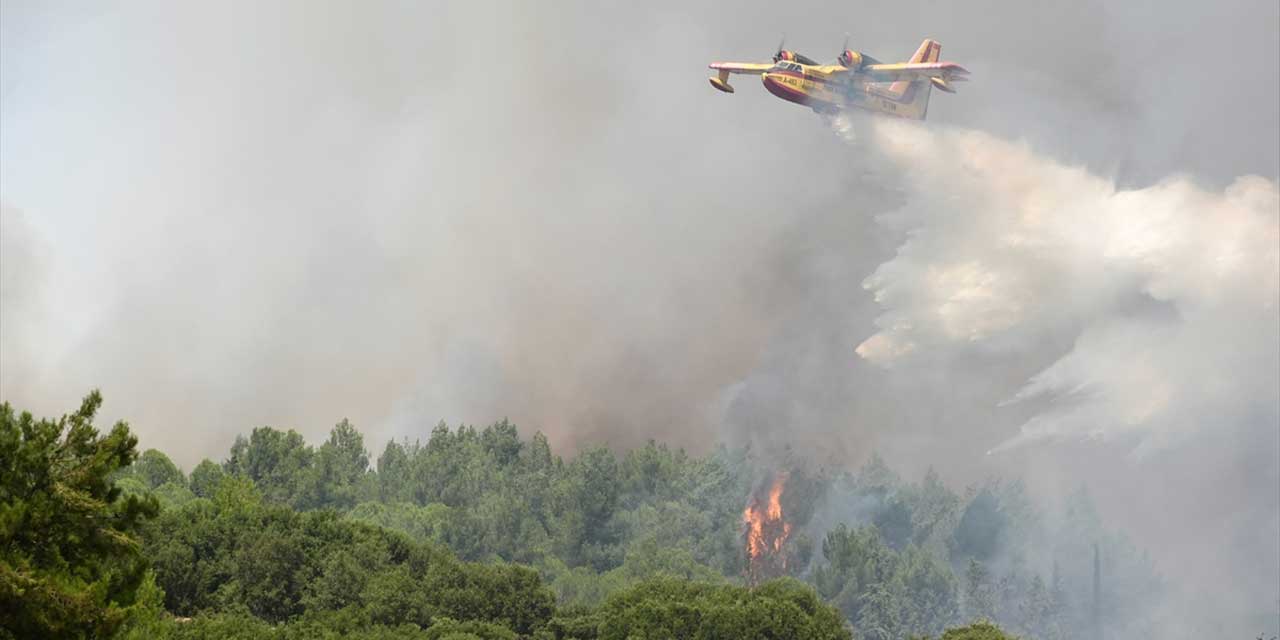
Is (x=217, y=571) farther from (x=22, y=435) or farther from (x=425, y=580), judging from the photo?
(x=22, y=435)

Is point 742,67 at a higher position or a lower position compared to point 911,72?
higher

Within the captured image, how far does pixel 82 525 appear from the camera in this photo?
217ft

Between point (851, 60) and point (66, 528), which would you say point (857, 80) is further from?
point (66, 528)

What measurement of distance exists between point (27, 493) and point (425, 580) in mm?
75120

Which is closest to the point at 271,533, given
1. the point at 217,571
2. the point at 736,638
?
the point at 217,571

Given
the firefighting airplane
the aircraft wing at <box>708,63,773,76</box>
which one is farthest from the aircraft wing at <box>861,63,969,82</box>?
the aircraft wing at <box>708,63,773,76</box>

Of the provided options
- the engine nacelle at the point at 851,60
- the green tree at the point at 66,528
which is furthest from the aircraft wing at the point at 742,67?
the green tree at the point at 66,528

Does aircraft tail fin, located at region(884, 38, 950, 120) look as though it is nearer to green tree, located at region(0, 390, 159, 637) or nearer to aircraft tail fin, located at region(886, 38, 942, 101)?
aircraft tail fin, located at region(886, 38, 942, 101)

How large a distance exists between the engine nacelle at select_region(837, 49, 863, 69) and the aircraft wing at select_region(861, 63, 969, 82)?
113 cm

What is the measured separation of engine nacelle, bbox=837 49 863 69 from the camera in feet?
497

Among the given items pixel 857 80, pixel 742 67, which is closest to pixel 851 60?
pixel 857 80

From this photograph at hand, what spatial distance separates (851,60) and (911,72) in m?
7.71

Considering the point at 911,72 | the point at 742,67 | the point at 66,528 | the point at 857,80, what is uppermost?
the point at 742,67

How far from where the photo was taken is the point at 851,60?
15250 centimetres
